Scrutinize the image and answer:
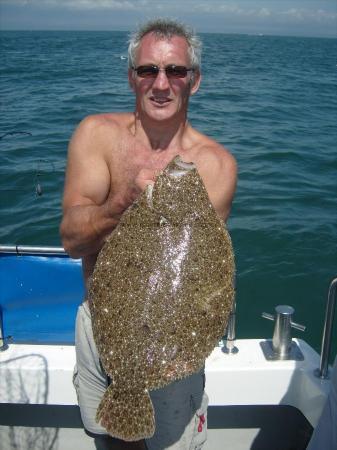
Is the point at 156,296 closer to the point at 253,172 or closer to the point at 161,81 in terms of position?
the point at 161,81

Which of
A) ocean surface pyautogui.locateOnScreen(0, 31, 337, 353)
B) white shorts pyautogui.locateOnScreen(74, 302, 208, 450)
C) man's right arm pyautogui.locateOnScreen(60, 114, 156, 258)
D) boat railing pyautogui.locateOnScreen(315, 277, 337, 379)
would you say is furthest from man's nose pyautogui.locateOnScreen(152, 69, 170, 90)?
ocean surface pyautogui.locateOnScreen(0, 31, 337, 353)

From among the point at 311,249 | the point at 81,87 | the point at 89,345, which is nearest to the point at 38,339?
the point at 89,345

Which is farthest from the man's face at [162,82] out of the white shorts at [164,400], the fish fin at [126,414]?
the fish fin at [126,414]

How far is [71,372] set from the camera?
162 inches

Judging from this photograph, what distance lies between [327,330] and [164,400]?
1.41 metres

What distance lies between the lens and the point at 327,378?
4000mm

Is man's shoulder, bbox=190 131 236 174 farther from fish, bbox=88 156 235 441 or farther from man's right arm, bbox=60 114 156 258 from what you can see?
fish, bbox=88 156 235 441

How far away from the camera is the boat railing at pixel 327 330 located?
3.69 metres

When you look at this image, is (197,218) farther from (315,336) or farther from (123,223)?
(315,336)

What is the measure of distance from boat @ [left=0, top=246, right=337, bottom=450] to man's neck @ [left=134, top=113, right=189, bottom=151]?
1.51m

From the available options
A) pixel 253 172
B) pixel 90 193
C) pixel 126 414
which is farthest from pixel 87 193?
pixel 253 172

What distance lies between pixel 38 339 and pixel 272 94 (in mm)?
24829

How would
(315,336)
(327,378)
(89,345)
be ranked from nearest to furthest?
1. (89,345)
2. (327,378)
3. (315,336)

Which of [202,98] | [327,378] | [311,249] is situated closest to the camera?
[327,378]
